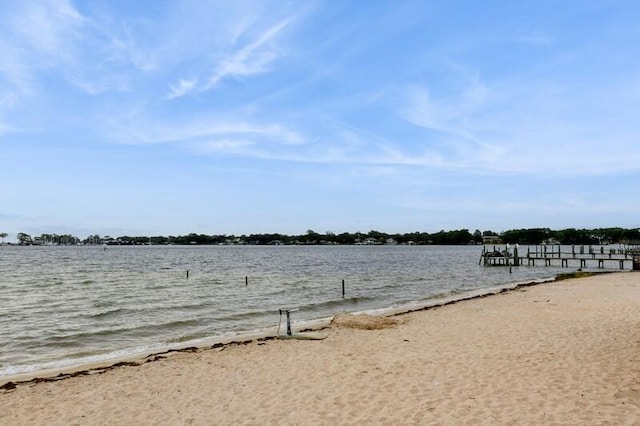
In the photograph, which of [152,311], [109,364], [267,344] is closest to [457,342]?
[267,344]

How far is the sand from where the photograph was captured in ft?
24.3

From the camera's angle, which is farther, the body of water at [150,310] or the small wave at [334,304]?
the small wave at [334,304]

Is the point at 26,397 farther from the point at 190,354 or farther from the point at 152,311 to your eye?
the point at 152,311

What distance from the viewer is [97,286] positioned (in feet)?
119

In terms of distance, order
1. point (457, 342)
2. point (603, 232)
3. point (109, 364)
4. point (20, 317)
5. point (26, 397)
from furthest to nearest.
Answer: point (603, 232)
point (20, 317)
point (457, 342)
point (109, 364)
point (26, 397)

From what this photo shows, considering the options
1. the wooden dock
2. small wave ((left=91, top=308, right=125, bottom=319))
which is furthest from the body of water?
the wooden dock

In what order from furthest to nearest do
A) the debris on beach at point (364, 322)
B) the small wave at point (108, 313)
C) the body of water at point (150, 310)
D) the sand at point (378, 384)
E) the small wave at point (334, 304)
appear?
1. the small wave at point (334, 304)
2. the small wave at point (108, 313)
3. the debris on beach at point (364, 322)
4. the body of water at point (150, 310)
5. the sand at point (378, 384)

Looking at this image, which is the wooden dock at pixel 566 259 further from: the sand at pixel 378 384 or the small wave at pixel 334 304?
the sand at pixel 378 384

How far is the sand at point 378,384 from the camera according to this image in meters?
7.41

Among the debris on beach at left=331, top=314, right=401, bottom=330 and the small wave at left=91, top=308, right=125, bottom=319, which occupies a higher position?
the debris on beach at left=331, top=314, right=401, bottom=330

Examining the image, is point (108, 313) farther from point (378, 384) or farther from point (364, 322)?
point (378, 384)

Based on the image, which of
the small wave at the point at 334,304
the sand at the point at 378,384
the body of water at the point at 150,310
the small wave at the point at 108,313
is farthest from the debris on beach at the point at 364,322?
the small wave at the point at 108,313

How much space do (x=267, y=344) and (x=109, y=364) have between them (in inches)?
161

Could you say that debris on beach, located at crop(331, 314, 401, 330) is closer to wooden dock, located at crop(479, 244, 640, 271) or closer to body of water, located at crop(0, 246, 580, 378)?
body of water, located at crop(0, 246, 580, 378)
